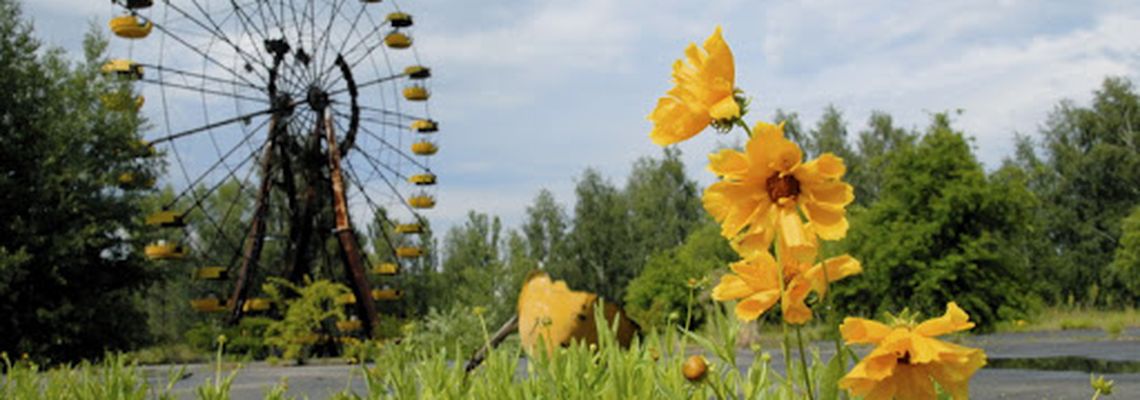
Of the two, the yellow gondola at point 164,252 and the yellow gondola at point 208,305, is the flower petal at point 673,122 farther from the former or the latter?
the yellow gondola at point 208,305

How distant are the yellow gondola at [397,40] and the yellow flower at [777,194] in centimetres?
2339

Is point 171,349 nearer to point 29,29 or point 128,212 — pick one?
point 128,212

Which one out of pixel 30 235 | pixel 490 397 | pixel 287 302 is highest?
pixel 30 235

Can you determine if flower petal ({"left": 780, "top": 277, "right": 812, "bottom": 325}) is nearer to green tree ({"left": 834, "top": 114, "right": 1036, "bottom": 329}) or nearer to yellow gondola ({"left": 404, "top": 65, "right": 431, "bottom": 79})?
green tree ({"left": 834, "top": 114, "right": 1036, "bottom": 329})

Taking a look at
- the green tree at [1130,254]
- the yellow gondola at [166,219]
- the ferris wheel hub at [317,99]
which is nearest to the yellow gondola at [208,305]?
the yellow gondola at [166,219]

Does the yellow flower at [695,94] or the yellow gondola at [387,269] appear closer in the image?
the yellow flower at [695,94]

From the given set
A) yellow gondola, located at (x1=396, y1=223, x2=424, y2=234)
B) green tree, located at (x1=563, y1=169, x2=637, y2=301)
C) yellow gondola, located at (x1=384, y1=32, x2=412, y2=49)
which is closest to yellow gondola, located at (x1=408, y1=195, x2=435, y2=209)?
yellow gondola, located at (x1=396, y1=223, x2=424, y2=234)

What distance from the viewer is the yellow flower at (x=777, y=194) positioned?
4.06ft

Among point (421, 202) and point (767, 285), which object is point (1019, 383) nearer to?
point (767, 285)

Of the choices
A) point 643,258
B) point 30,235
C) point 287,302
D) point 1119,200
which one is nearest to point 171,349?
point 30,235

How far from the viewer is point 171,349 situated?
28.7m

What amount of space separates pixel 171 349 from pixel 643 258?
16.4 m

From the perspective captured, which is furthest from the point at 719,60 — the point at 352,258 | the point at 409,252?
the point at 409,252

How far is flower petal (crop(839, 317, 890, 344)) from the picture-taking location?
1225 mm
